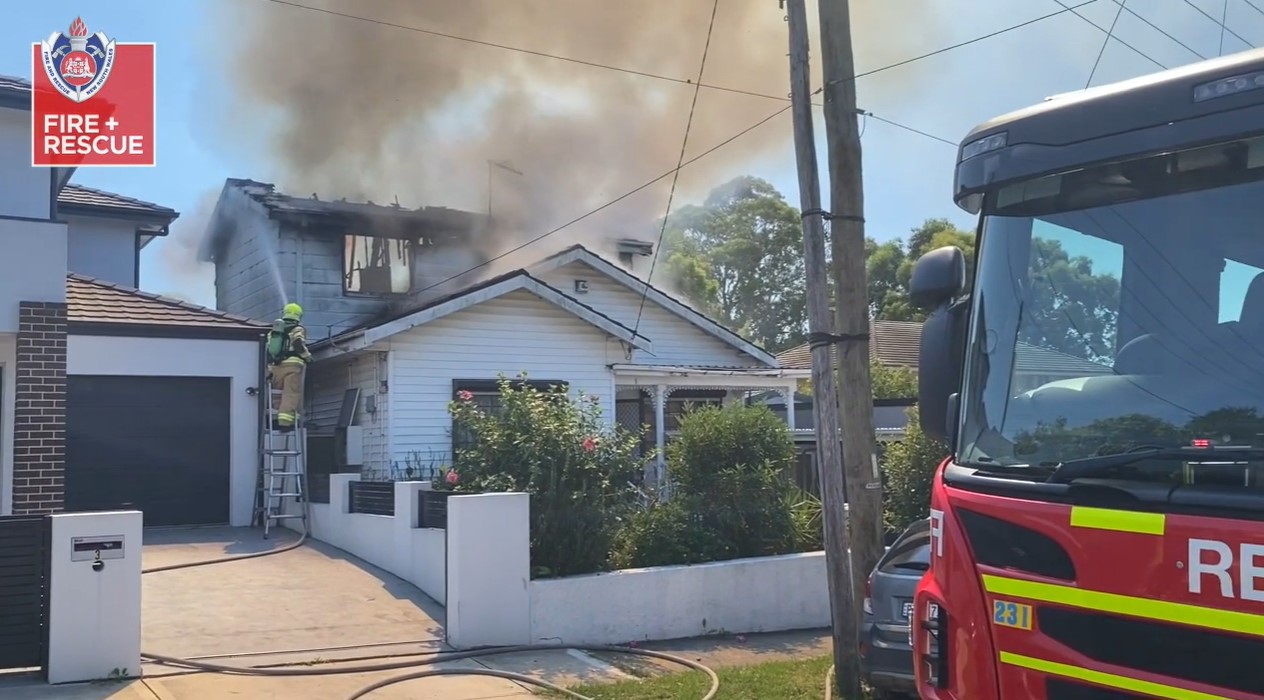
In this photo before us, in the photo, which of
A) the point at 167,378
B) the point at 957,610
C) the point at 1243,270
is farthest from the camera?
the point at 167,378

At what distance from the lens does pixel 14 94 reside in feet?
36.7

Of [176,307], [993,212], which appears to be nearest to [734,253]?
[176,307]

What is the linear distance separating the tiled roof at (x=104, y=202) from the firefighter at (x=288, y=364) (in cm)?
623

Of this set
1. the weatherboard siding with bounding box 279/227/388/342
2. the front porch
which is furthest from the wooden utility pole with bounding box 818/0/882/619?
the weatherboard siding with bounding box 279/227/388/342

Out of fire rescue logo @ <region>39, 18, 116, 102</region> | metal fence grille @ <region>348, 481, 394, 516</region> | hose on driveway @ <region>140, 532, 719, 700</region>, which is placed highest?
fire rescue logo @ <region>39, 18, 116, 102</region>

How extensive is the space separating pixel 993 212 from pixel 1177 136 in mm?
694

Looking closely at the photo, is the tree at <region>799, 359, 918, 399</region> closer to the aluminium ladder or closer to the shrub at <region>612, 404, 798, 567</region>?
the shrub at <region>612, 404, 798, 567</region>

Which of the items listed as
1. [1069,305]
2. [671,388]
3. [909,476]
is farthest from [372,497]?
[1069,305]

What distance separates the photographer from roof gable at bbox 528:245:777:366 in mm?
18141

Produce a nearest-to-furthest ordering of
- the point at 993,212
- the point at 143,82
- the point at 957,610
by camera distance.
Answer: the point at 957,610 < the point at 993,212 < the point at 143,82

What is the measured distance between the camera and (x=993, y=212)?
3.91 metres

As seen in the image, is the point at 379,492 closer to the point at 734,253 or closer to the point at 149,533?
the point at 149,533

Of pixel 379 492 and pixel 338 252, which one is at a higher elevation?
pixel 338 252

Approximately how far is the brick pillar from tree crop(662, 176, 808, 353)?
39.4m
